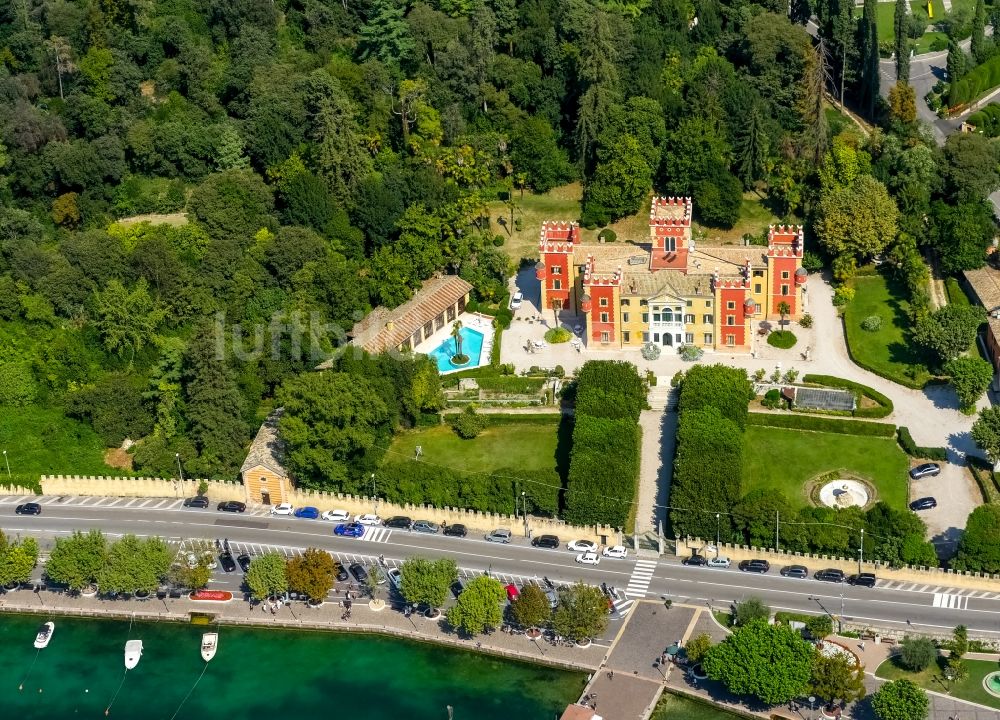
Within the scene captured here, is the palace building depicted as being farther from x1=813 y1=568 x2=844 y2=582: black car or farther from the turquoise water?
the turquoise water

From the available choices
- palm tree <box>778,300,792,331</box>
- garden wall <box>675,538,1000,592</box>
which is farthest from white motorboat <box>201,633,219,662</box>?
palm tree <box>778,300,792,331</box>

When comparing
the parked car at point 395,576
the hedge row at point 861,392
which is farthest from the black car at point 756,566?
the parked car at point 395,576

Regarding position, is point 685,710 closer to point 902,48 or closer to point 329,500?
point 329,500

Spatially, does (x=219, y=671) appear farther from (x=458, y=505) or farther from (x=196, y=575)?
(x=458, y=505)

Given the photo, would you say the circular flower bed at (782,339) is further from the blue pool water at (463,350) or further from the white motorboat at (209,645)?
the white motorboat at (209,645)

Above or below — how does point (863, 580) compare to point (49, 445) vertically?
below

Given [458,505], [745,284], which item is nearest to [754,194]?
[745,284]

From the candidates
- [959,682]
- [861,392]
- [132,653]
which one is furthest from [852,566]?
[132,653]
